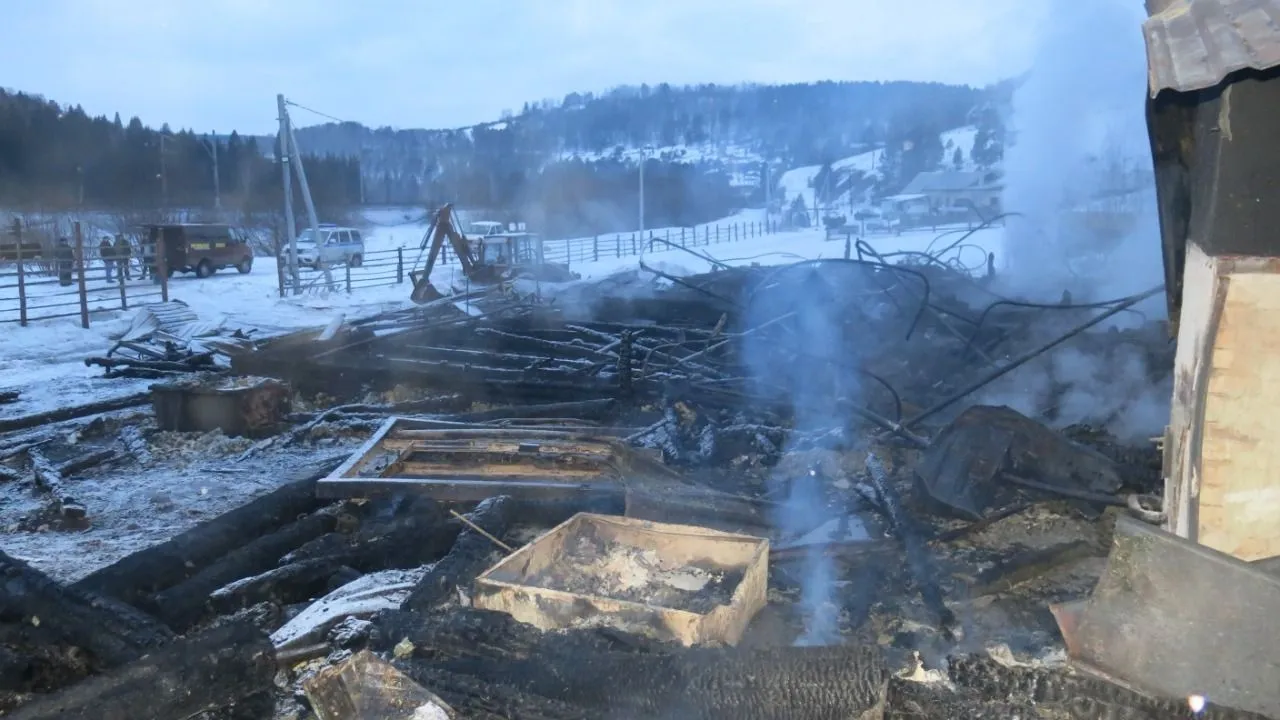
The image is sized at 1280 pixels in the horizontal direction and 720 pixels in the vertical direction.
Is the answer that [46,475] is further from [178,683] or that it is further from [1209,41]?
[1209,41]

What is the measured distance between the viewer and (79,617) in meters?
4.23

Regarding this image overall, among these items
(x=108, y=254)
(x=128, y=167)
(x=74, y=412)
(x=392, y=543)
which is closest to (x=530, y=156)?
(x=128, y=167)

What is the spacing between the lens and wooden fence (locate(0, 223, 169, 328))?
16062 millimetres

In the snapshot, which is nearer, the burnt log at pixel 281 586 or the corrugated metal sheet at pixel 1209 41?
the corrugated metal sheet at pixel 1209 41

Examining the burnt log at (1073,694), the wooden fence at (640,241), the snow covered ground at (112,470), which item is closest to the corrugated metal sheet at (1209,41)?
the burnt log at (1073,694)

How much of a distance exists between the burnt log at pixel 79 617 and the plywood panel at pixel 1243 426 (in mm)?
4928

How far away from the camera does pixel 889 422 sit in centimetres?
775

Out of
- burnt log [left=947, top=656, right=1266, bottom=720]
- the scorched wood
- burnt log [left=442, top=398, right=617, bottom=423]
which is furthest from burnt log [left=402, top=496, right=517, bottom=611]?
burnt log [left=442, top=398, right=617, bottom=423]

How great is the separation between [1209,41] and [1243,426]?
62.2 inches

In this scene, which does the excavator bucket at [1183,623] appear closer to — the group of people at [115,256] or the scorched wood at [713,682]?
the scorched wood at [713,682]

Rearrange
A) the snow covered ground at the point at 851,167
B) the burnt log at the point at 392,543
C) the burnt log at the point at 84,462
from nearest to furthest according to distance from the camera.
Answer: the burnt log at the point at 392,543 → the burnt log at the point at 84,462 → the snow covered ground at the point at 851,167

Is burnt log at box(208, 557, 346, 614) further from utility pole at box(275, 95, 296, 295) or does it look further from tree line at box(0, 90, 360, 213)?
tree line at box(0, 90, 360, 213)

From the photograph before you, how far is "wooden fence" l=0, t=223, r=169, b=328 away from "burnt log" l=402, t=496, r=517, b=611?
13.9 metres

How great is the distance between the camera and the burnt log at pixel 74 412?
30.5 ft
